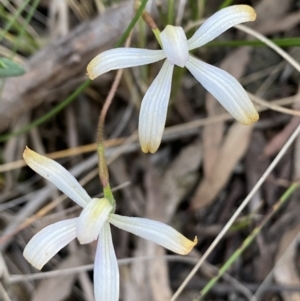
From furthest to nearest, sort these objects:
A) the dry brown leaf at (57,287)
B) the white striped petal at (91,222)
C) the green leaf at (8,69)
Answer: the dry brown leaf at (57,287) → the green leaf at (8,69) → the white striped petal at (91,222)

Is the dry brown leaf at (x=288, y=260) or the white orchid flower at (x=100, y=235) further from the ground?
the dry brown leaf at (x=288, y=260)

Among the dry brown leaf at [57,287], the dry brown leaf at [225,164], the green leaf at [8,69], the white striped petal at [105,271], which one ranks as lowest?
the white striped petal at [105,271]

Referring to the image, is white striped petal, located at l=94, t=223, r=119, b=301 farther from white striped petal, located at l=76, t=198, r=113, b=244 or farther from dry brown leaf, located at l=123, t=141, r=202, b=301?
dry brown leaf, located at l=123, t=141, r=202, b=301

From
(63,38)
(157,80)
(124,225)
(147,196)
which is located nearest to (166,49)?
(157,80)

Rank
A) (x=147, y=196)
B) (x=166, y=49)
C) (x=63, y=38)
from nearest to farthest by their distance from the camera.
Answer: (x=166, y=49) < (x=63, y=38) < (x=147, y=196)

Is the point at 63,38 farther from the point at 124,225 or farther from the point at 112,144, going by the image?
the point at 124,225

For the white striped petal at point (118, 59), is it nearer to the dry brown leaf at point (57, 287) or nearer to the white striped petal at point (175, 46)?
the white striped petal at point (175, 46)

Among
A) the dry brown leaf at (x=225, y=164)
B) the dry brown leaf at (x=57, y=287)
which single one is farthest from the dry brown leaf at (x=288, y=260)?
the dry brown leaf at (x=57, y=287)
